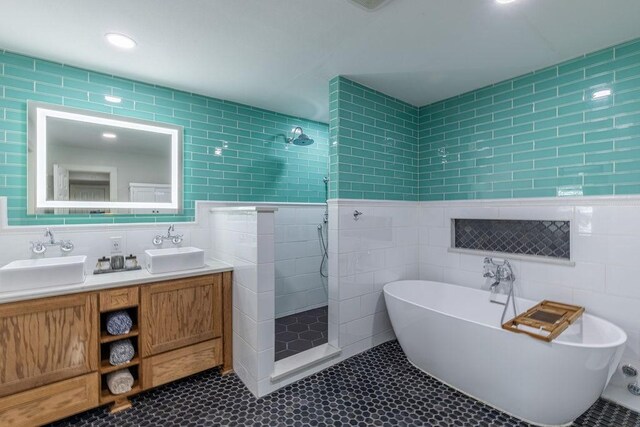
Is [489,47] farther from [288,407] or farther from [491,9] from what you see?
[288,407]

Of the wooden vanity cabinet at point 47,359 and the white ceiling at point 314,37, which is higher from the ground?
the white ceiling at point 314,37

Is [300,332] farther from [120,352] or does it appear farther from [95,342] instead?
[95,342]

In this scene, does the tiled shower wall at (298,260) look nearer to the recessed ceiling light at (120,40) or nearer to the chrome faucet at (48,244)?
the chrome faucet at (48,244)

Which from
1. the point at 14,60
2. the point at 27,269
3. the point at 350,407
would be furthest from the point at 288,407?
the point at 14,60

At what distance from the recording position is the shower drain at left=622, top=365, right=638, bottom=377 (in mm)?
1938

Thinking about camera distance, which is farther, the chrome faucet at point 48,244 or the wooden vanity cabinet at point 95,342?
the chrome faucet at point 48,244

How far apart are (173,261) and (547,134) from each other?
3.09m

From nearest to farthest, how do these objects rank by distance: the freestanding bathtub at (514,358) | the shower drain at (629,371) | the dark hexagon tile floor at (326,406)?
1. the freestanding bathtub at (514,358)
2. the dark hexagon tile floor at (326,406)
3. the shower drain at (629,371)

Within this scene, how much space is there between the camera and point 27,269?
1.73 m

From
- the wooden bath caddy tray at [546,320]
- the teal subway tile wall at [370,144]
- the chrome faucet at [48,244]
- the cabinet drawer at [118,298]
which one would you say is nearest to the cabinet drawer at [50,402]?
the cabinet drawer at [118,298]

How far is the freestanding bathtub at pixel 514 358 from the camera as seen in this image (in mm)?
1602

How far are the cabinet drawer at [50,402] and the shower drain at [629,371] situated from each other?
11.4ft

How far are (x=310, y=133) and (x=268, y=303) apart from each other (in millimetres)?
2291

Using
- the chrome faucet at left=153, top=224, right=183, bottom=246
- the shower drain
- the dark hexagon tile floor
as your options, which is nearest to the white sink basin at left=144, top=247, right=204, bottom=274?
the chrome faucet at left=153, top=224, right=183, bottom=246
